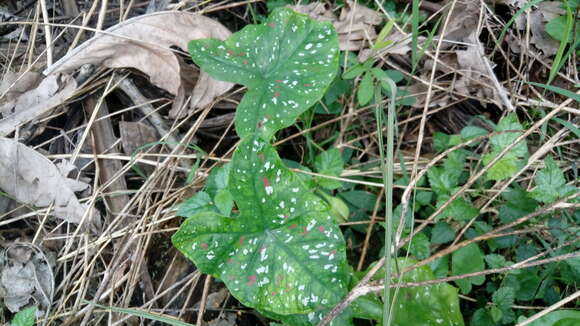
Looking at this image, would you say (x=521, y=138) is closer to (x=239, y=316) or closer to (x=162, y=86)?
(x=239, y=316)

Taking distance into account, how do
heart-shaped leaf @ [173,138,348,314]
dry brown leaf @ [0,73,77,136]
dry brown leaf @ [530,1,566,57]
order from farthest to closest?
dry brown leaf @ [530,1,566,57] < dry brown leaf @ [0,73,77,136] < heart-shaped leaf @ [173,138,348,314]

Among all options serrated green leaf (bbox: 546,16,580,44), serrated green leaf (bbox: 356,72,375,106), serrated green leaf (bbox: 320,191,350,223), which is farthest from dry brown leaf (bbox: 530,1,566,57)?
serrated green leaf (bbox: 320,191,350,223)

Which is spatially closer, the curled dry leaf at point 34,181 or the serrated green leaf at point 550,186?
the serrated green leaf at point 550,186

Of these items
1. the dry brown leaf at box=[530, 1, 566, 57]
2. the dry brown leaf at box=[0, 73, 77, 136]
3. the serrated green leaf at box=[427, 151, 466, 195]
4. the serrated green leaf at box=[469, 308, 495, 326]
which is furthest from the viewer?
the dry brown leaf at box=[530, 1, 566, 57]

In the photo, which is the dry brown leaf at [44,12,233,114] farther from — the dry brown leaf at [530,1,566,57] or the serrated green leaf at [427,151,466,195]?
the dry brown leaf at [530,1,566,57]

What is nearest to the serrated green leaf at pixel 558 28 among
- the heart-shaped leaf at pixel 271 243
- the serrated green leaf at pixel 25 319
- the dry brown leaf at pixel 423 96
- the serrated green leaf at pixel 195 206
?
the dry brown leaf at pixel 423 96

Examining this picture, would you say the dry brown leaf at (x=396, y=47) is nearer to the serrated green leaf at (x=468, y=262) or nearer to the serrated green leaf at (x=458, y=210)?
the serrated green leaf at (x=458, y=210)
